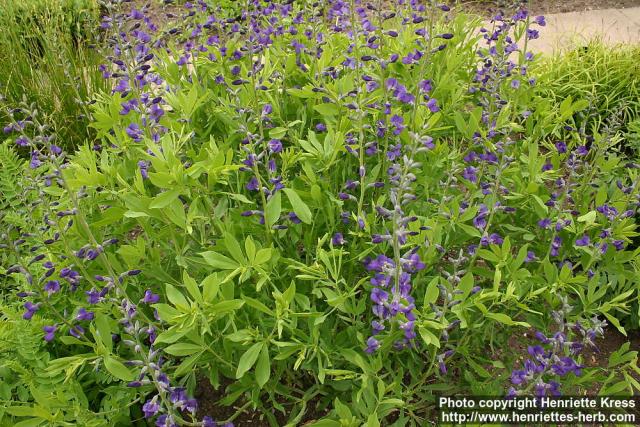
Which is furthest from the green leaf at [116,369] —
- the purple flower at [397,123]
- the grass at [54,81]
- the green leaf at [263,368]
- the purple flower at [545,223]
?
the grass at [54,81]

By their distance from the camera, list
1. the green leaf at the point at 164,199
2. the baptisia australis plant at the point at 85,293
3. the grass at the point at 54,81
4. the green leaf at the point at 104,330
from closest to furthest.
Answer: the baptisia australis plant at the point at 85,293
the green leaf at the point at 164,199
the green leaf at the point at 104,330
the grass at the point at 54,81

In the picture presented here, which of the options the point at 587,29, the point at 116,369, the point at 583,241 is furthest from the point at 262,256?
the point at 587,29

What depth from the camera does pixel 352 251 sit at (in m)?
2.42

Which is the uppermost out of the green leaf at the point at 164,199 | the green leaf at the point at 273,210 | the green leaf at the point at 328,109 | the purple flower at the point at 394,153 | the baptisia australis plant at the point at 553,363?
the green leaf at the point at 328,109

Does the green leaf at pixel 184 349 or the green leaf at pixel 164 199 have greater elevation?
the green leaf at pixel 164 199

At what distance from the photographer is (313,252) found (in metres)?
2.52

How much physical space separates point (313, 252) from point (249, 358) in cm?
67

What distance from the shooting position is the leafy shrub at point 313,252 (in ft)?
6.68

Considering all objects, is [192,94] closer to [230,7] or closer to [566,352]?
[566,352]

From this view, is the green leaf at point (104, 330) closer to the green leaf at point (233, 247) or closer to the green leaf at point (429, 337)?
the green leaf at point (233, 247)

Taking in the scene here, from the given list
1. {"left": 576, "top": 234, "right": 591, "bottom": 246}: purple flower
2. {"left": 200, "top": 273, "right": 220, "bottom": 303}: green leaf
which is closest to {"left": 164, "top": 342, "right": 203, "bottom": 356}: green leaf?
{"left": 200, "top": 273, "right": 220, "bottom": 303}: green leaf

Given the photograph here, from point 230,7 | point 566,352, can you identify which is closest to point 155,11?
point 230,7

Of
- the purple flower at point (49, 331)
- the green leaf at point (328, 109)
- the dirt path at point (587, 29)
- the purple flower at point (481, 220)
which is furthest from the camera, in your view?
the dirt path at point (587, 29)

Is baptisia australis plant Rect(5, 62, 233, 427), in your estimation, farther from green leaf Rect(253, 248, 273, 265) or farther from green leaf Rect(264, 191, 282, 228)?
green leaf Rect(264, 191, 282, 228)
